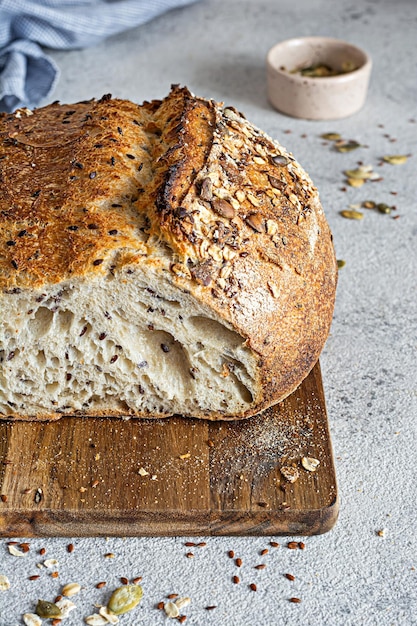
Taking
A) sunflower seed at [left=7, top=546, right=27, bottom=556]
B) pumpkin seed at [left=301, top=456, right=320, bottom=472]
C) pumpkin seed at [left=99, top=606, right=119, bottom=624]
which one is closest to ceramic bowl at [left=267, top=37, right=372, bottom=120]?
pumpkin seed at [left=301, top=456, right=320, bottom=472]

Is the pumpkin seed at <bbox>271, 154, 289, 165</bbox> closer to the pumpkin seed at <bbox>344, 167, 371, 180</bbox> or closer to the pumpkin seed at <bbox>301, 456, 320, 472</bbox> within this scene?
the pumpkin seed at <bbox>301, 456, 320, 472</bbox>

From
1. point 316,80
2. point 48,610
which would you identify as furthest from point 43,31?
point 48,610

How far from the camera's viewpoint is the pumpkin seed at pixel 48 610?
7.59 feet

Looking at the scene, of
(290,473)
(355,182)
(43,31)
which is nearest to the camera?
(290,473)

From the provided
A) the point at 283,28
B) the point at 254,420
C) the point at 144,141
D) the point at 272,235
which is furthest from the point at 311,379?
the point at 283,28

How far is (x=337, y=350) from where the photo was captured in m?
3.18

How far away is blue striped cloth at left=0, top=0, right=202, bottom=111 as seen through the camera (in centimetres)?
443

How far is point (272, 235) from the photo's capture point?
2.65 metres

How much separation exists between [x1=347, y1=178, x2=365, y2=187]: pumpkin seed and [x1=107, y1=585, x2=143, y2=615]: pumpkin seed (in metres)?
2.15

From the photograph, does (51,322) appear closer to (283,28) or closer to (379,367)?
(379,367)

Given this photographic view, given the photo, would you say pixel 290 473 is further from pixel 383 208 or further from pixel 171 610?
pixel 383 208

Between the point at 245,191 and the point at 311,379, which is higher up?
the point at 245,191

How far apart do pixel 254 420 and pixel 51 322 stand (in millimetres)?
Answer: 669

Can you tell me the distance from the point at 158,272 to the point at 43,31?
2.70 meters
